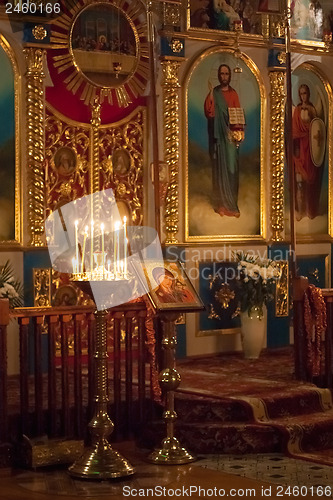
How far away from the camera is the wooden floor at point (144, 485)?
662 cm

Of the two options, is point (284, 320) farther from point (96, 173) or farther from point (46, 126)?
point (46, 126)

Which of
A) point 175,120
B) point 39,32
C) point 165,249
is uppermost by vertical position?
point 39,32

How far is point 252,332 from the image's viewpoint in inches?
410

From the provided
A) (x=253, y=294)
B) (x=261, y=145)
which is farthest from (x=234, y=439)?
(x=261, y=145)

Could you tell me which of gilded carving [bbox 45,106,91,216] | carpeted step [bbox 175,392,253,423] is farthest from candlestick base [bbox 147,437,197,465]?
gilded carving [bbox 45,106,91,216]

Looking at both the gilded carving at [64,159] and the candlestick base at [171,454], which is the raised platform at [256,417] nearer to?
the candlestick base at [171,454]

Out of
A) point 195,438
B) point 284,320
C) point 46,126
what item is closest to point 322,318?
point 195,438

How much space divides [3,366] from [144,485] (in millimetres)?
1316

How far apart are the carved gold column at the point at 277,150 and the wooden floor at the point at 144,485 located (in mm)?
4450

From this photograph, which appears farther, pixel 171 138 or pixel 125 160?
pixel 171 138

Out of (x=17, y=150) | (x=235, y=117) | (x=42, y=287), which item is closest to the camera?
(x=17, y=150)

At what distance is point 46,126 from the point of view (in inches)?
385

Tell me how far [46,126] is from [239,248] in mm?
2534

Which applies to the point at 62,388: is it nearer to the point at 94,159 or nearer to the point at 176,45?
the point at 94,159
